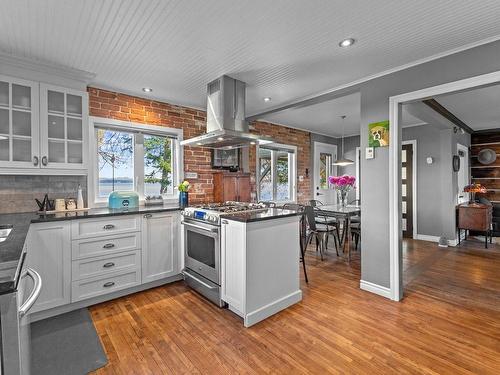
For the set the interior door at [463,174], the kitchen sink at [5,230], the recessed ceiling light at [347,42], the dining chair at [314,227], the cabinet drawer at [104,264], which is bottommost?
the cabinet drawer at [104,264]

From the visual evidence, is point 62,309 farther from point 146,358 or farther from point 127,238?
point 146,358

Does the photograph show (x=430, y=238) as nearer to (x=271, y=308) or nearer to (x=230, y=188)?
(x=230, y=188)

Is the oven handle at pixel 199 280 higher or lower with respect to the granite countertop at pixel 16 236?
lower

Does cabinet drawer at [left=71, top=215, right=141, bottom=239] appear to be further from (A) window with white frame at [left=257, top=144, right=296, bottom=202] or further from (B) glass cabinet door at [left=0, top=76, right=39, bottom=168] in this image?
(A) window with white frame at [left=257, top=144, right=296, bottom=202]

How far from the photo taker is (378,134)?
2.76 m

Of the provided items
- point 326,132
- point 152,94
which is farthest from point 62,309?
point 326,132

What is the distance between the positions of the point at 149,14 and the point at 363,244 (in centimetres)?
298

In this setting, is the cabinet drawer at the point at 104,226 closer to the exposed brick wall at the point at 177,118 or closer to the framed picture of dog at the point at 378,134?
the exposed brick wall at the point at 177,118

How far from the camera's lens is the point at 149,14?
72.1 inches

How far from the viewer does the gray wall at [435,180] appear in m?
5.03

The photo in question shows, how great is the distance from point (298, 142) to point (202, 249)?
3730 millimetres

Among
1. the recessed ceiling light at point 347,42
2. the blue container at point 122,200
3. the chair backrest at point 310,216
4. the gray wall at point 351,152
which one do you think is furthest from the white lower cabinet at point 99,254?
the gray wall at point 351,152

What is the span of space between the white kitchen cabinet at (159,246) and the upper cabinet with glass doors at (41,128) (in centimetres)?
95

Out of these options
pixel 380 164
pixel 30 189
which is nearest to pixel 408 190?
pixel 380 164
